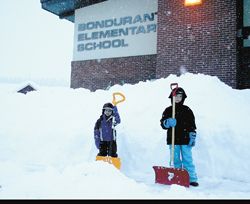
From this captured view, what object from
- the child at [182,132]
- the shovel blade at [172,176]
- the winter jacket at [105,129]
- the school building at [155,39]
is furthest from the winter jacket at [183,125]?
the school building at [155,39]

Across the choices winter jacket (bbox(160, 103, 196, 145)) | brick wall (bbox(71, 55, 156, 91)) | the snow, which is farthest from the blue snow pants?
brick wall (bbox(71, 55, 156, 91))

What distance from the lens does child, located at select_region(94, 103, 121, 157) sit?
237 inches

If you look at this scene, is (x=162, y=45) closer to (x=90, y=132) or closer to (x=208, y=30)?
(x=208, y=30)

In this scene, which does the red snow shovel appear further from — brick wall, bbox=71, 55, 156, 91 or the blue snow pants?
brick wall, bbox=71, 55, 156, 91

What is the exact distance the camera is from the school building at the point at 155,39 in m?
9.97

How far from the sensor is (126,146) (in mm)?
6852

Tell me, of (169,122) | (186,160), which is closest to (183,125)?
(169,122)

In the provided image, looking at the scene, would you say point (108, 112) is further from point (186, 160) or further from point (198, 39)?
point (198, 39)

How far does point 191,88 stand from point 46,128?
4.14 meters

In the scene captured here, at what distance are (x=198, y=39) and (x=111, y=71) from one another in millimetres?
4990

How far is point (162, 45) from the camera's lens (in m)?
10.9

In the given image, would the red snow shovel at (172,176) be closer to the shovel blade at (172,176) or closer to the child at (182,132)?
the shovel blade at (172,176)

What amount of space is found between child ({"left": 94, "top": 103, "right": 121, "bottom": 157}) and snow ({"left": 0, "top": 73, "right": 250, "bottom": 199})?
23.7 inches

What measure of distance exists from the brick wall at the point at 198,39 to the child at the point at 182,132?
4.89m
